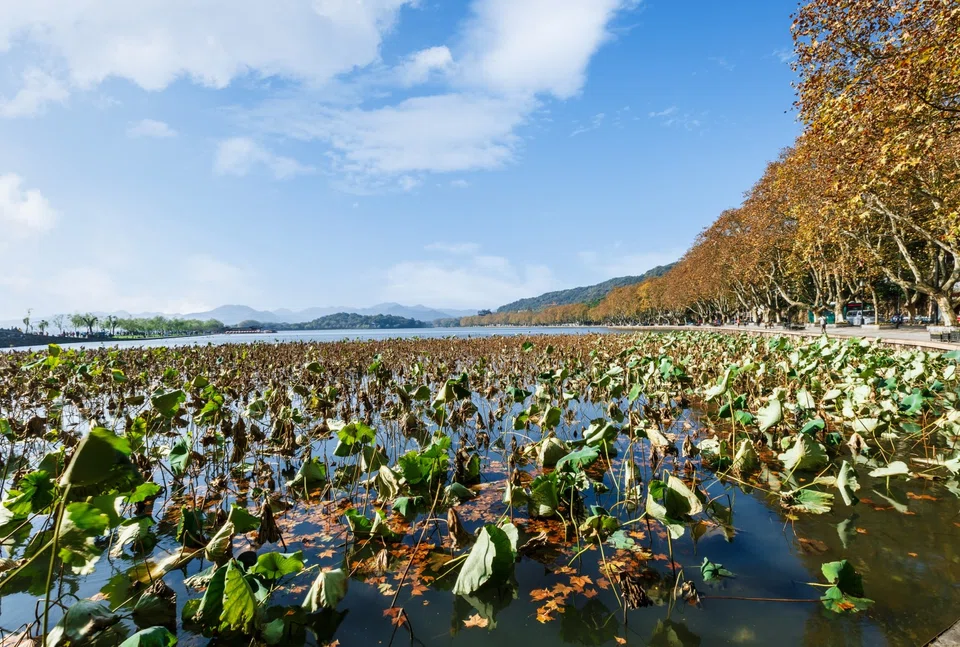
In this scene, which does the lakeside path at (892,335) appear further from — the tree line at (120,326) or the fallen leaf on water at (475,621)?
the tree line at (120,326)

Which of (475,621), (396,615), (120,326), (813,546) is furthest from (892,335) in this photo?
(120,326)

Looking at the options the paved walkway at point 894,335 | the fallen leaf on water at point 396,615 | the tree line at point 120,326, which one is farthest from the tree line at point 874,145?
the tree line at point 120,326

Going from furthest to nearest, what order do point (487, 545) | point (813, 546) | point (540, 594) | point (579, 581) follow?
point (813, 546)
point (579, 581)
point (540, 594)
point (487, 545)

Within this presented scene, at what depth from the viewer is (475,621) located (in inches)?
127

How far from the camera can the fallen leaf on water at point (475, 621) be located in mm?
3203

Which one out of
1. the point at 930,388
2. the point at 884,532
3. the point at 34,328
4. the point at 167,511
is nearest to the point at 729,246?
the point at 930,388

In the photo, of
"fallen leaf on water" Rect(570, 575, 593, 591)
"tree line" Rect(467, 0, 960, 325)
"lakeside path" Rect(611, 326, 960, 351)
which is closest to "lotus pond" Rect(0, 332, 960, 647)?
"fallen leaf on water" Rect(570, 575, 593, 591)

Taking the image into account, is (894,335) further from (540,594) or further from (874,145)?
(540,594)

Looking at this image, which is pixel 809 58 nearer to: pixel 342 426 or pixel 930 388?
pixel 930 388

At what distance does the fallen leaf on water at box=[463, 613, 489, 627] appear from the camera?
3.20m

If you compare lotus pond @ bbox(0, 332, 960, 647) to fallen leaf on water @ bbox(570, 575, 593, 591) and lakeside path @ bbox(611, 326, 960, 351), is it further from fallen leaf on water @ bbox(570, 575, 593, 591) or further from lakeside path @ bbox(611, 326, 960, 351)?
lakeside path @ bbox(611, 326, 960, 351)

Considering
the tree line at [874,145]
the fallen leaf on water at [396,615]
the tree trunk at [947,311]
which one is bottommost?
the fallen leaf on water at [396,615]

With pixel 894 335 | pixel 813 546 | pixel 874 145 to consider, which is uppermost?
pixel 874 145

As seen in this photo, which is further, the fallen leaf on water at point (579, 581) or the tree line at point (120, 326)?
the tree line at point (120, 326)
